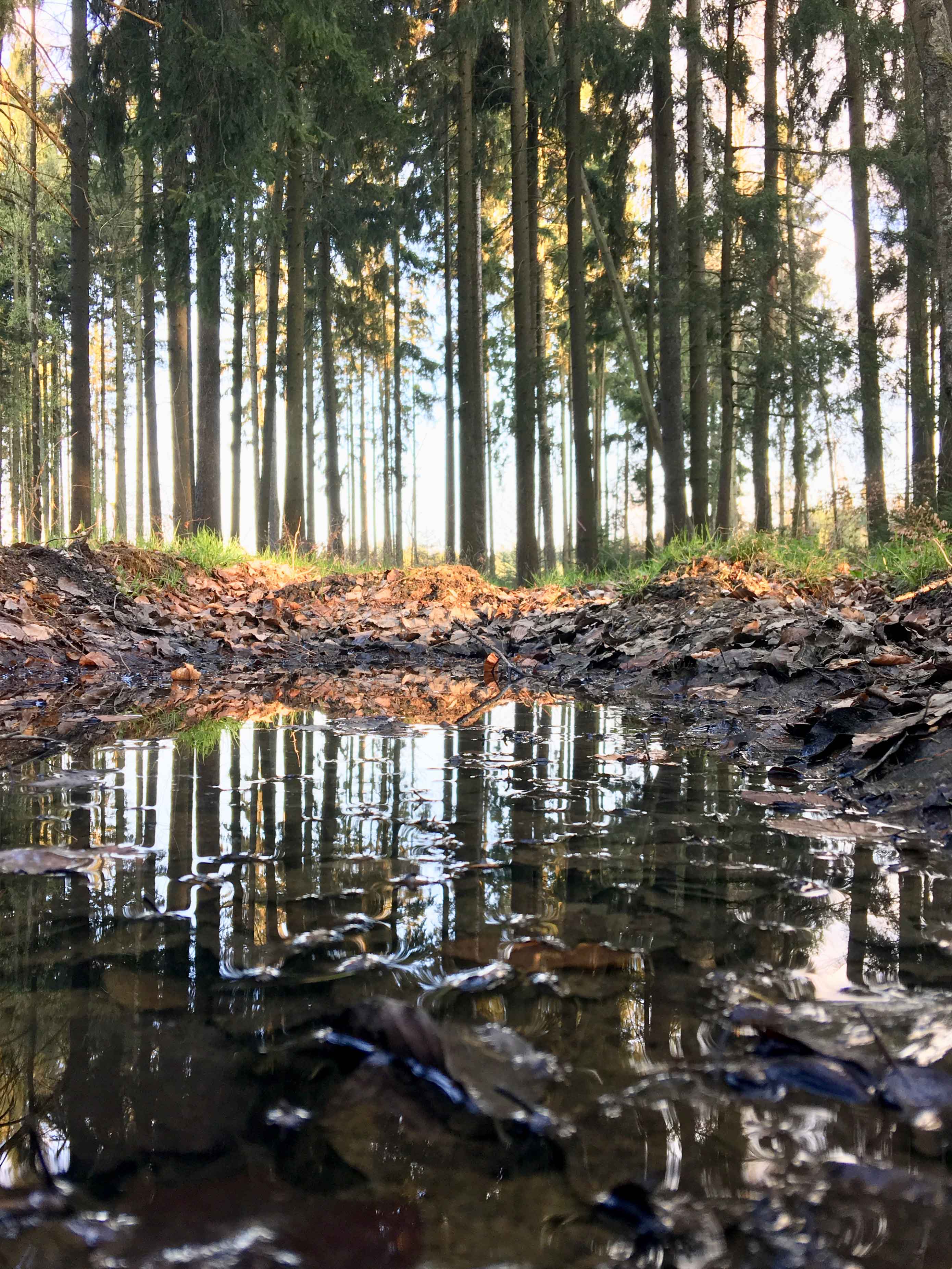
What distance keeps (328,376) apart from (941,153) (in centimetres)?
1186

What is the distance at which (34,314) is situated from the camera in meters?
15.7

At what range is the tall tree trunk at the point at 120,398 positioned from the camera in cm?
2153

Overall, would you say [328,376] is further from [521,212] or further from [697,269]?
[697,269]

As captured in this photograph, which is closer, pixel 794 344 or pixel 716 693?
pixel 716 693

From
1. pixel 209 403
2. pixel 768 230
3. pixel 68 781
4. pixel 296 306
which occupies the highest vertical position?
pixel 768 230

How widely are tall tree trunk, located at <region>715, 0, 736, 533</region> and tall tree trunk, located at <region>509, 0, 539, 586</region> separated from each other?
2919 millimetres

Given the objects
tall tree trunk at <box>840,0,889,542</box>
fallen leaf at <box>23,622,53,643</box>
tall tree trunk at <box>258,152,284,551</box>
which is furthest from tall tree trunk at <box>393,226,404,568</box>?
fallen leaf at <box>23,622,53,643</box>

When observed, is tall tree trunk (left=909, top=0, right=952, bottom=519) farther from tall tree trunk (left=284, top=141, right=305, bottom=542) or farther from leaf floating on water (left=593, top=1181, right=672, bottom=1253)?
tall tree trunk (left=284, top=141, right=305, bottom=542)

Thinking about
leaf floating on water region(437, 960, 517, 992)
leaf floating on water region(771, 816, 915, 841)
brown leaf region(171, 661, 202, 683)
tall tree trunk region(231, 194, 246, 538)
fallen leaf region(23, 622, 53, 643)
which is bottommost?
leaf floating on water region(437, 960, 517, 992)

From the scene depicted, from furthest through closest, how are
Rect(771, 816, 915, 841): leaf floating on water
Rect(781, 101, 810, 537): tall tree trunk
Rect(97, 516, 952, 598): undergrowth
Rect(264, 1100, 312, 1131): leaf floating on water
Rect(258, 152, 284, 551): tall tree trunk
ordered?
Rect(258, 152, 284, 551): tall tree trunk → Rect(781, 101, 810, 537): tall tree trunk → Rect(97, 516, 952, 598): undergrowth → Rect(771, 816, 915, 841): leaf floating on water → Rect(264, 1100, 312, 1131): leaf floating on water

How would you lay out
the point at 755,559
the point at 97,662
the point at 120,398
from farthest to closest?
1. the point at 120,398
2. the point at 755,559
3. the point at 97,662

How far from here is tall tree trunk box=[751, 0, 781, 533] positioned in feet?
41.1

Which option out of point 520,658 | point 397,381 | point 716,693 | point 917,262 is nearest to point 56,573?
point 520,658

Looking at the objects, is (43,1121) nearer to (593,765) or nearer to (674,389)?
(593,765)
